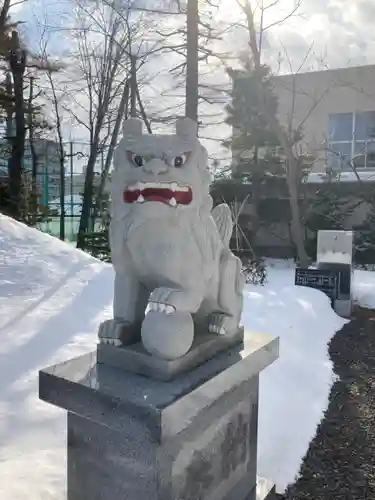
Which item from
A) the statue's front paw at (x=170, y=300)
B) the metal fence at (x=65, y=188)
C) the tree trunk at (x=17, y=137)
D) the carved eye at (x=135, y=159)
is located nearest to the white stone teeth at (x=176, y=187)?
the carved eye at (x=135, y=159)

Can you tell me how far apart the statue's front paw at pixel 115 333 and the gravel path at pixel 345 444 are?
1.25m

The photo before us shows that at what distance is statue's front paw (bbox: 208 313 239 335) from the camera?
174 centimetres

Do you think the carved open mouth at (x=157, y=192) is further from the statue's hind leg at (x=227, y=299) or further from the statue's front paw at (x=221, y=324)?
the statue's front paw at (x=221, y=324)

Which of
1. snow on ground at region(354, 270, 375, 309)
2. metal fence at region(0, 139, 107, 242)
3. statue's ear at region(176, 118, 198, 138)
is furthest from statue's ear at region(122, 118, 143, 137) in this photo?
metal fence at region(0, 139, 107, 242)

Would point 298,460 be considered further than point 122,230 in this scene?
Yes

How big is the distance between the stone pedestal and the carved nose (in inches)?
26.0

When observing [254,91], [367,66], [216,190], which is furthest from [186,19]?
[367,66]

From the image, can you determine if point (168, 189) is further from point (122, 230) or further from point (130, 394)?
Answer: point (130, 394)

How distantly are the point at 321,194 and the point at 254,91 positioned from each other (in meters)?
2.86

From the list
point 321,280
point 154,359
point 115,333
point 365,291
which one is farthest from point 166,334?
point 365,291

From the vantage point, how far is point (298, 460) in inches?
97.0

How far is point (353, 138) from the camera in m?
12.6

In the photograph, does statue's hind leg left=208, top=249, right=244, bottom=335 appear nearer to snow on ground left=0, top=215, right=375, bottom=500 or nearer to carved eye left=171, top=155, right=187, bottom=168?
carved eye left=171, top=155, right=187, bottom=168

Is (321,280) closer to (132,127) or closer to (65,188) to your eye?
(132,127)
